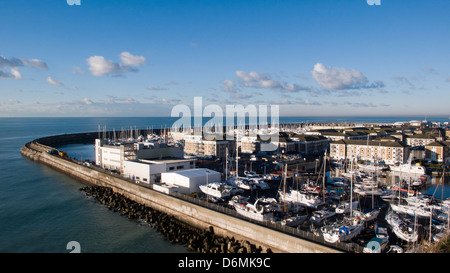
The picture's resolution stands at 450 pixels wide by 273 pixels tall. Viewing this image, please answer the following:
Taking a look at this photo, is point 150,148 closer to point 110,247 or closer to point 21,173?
point 110,247

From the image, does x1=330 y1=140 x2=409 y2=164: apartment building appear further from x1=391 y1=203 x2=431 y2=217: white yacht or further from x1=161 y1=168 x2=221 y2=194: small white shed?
x1=161 y1=168 x2=221 y2=194: small white shed

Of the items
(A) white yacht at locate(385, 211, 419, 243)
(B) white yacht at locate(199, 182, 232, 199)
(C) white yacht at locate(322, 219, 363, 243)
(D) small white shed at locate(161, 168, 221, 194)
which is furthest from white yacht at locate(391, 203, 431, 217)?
(D) small white shed at locate(161, 168, 221, 194)

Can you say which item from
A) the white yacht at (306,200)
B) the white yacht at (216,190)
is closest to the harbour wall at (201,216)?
the white yacht at (216,190)

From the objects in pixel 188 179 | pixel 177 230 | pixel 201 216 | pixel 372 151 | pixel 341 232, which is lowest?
pixel 177 230

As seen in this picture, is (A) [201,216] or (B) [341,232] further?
(A) [201,216]

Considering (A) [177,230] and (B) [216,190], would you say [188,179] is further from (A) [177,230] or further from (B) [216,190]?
(A) [177,230]

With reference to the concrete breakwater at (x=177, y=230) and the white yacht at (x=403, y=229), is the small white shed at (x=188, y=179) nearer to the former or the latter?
the concrete breakwater at (x=177, y=230)

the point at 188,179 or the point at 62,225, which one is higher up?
the point at 188,179

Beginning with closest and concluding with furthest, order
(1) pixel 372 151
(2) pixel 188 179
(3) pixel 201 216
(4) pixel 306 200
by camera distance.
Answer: (3) pixel 201 216 < (4) pixel 306 200 < (2) pixel 188 179 < (1) pixel 372 151

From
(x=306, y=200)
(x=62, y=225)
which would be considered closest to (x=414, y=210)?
(x=306, y=200)
